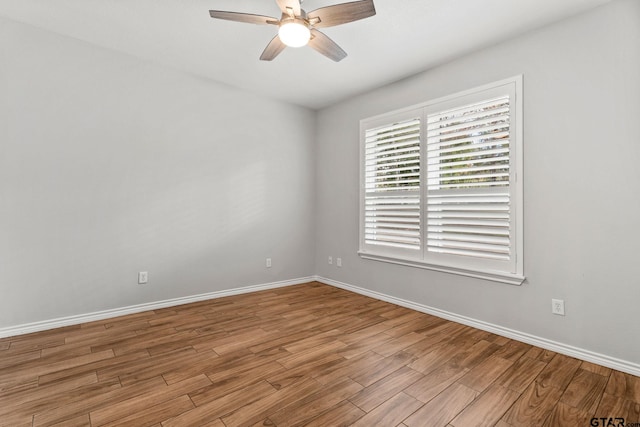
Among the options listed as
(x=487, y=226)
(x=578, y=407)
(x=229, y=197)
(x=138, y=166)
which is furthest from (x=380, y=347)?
(x=138, y=166)

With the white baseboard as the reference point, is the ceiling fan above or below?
above

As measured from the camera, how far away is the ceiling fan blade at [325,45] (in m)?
2.25

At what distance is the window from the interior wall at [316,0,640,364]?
12 cm

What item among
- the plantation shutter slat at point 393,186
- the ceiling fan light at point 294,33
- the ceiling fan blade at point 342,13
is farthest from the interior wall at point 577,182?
the ceiling fan light at point 294,33

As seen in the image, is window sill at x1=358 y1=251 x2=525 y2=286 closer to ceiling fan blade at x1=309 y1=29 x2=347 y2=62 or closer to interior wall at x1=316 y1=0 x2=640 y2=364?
interior wall at x1=316 y1=0 x2=640 y2=364

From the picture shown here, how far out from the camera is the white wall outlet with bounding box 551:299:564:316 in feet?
7.89

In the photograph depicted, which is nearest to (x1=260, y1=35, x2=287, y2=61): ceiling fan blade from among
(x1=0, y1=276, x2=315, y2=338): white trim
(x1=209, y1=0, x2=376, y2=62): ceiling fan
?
(x1=209, y1=0, x2=376, y2=62): ceiling fan

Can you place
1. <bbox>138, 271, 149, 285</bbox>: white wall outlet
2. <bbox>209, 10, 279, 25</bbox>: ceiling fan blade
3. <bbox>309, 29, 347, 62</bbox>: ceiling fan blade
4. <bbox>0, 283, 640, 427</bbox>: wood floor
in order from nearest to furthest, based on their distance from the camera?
1. <bbox>0, 283, 640, 427</bbox>: wood floor
2. <bbox>209, 10, 279, 25</bbox>: ceiling fan blade
3. <bbox>309, 29, 347, 62</bbox>: ceiling fan blade
4. <bbox>138, 271, 149, 285</bbox>: white wall outlet

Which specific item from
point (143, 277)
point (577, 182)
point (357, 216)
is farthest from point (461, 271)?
point (143, 277)

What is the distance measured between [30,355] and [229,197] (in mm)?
2301

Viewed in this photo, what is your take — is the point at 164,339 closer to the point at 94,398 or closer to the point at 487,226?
the point at 94,398

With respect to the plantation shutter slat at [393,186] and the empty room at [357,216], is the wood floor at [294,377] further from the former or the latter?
the plantation shutter slat at [393,186]

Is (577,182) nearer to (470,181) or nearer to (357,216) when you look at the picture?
(470,181)

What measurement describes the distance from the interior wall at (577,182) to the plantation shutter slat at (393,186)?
70 cm
